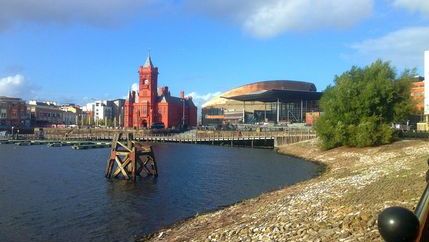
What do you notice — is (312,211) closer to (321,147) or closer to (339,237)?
(339,237)

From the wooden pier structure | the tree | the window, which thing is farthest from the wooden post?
the window

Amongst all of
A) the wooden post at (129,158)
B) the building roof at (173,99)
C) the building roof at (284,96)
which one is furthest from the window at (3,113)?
the wooden post at (129,158)

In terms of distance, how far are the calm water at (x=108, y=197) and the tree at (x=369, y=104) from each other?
1472cm

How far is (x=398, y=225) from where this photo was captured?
3.28m

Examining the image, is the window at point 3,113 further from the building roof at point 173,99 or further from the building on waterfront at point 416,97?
the building on waterfront at point 416,97

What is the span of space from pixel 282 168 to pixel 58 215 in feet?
115

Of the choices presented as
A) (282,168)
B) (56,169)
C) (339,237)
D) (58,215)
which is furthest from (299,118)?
(339,237)

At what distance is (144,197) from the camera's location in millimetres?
33031

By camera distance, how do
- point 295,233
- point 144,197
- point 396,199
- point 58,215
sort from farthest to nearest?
point 144,197 < point 58,215 < point 396,199 < point 295,233

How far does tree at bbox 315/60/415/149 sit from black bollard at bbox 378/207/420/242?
61241 mm

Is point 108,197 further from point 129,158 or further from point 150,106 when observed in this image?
point 150,106

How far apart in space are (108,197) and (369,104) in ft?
140

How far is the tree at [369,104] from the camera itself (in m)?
62.1

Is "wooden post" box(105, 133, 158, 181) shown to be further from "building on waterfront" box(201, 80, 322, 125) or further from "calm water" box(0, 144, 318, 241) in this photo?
"building on waterfront" box(201, 80, 322, 125)
